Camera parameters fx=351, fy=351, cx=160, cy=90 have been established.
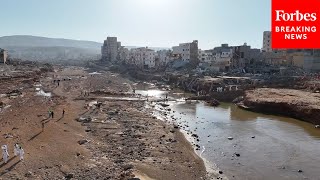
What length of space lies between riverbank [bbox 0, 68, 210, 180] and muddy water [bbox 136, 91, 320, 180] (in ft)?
7.60

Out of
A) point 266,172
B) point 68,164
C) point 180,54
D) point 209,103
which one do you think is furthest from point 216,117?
point 180,54

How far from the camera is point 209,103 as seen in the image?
182 feet

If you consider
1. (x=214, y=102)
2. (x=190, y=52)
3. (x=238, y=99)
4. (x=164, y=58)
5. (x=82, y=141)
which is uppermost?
(x=190, y=52)

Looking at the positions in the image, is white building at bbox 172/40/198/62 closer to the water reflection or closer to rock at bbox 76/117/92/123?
the water reflection

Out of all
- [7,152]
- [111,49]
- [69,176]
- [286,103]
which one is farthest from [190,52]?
[69,176]

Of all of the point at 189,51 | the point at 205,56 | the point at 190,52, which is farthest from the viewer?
the point at 205,56

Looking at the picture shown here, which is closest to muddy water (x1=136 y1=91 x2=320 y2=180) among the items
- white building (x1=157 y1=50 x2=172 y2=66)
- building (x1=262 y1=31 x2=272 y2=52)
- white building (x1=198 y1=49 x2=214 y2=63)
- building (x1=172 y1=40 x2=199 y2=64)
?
white building (x1=198 y1=49 x2=214 y2=63)

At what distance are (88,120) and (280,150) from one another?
18806mm

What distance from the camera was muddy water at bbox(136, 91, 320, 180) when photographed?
23.6 metres

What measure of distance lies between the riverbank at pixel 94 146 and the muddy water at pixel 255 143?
7.60 feet

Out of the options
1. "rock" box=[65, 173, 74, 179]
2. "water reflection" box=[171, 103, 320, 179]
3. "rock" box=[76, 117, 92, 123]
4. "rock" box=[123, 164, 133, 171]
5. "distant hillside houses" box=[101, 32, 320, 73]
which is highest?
"distant hillside houses" box=[101, 32, 320, 73]

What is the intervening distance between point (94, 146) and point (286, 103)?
94.5 feet

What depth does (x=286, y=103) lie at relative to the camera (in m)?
45.3

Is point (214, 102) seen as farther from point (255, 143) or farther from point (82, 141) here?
point (82, 141)
